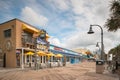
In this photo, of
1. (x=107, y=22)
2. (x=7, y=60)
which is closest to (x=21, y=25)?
(x=7, y=60)

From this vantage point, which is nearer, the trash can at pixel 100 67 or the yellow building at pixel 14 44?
the trash can at pixel 100 67

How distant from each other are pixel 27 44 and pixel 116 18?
→ 2096 cm

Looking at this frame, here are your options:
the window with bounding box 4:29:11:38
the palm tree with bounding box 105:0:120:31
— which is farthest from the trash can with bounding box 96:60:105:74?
the window with bounding box 4:29:11:38

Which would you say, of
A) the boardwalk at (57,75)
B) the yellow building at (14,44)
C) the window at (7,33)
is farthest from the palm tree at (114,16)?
the window at (7,33)

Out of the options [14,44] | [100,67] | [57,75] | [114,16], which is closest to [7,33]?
[14,44]

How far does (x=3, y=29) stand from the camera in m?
29.0

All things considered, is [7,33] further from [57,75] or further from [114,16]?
[114,16]

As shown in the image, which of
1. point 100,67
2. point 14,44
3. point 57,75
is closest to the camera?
point 57,75

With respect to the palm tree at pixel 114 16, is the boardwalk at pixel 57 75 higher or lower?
lower

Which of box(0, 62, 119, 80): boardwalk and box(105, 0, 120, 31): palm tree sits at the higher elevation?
box(105, 0, 120, 31): palm tree

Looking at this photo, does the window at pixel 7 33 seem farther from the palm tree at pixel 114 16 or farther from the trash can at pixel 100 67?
the palm tree at pixel 114 16

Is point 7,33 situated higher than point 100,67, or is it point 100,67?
point 7,33

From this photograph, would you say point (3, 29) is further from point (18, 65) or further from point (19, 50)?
point (18, 65)

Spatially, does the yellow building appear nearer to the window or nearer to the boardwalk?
the window
